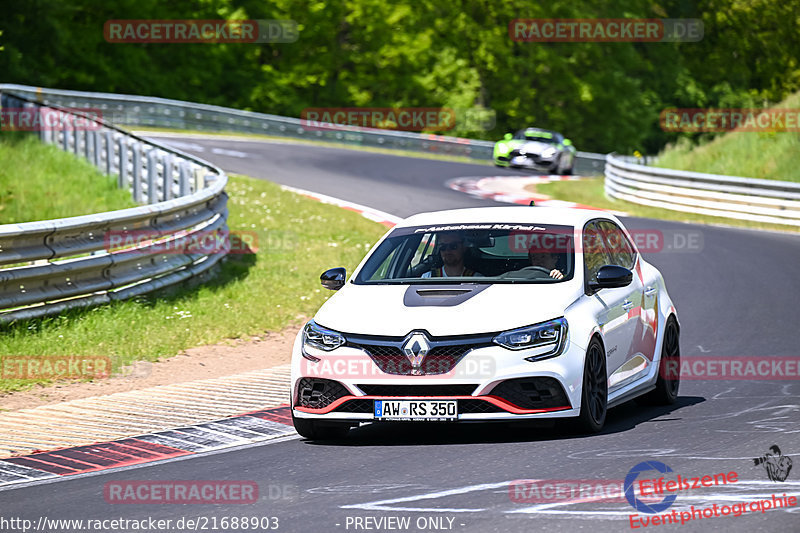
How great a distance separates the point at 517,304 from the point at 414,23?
6561cm

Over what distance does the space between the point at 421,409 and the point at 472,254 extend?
5.57ft

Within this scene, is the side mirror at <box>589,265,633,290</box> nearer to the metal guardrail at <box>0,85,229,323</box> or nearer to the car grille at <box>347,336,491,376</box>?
the car grille at <box>347,336,491,376</box>

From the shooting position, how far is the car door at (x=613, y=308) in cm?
901

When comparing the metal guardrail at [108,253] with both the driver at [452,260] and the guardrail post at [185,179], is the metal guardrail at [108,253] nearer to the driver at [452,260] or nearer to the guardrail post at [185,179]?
the guardrail post at [185,179]

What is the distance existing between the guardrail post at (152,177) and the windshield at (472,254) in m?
11.6

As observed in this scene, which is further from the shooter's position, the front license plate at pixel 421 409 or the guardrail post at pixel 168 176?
the guardrail post at pixel 168 176

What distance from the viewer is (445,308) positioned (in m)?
8.40

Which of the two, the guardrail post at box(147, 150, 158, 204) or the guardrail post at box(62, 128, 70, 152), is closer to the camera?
the guardrail post at box(147, 150, 158, 204)

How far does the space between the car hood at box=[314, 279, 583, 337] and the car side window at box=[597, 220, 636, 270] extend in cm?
116

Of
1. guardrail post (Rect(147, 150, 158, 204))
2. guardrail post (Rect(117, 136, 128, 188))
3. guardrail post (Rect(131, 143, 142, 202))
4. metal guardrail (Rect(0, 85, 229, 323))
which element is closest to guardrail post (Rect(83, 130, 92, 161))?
guardrail post (Rect(117, 136, 128, 188))

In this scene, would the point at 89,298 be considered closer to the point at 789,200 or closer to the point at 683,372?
the point at 683,372

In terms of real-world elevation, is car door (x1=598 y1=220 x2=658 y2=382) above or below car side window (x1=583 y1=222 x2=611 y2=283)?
below

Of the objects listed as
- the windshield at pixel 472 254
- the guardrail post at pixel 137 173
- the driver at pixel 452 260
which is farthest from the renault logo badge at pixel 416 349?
the guardrail post at pixel 137 173

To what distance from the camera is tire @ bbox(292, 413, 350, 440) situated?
868 cm
